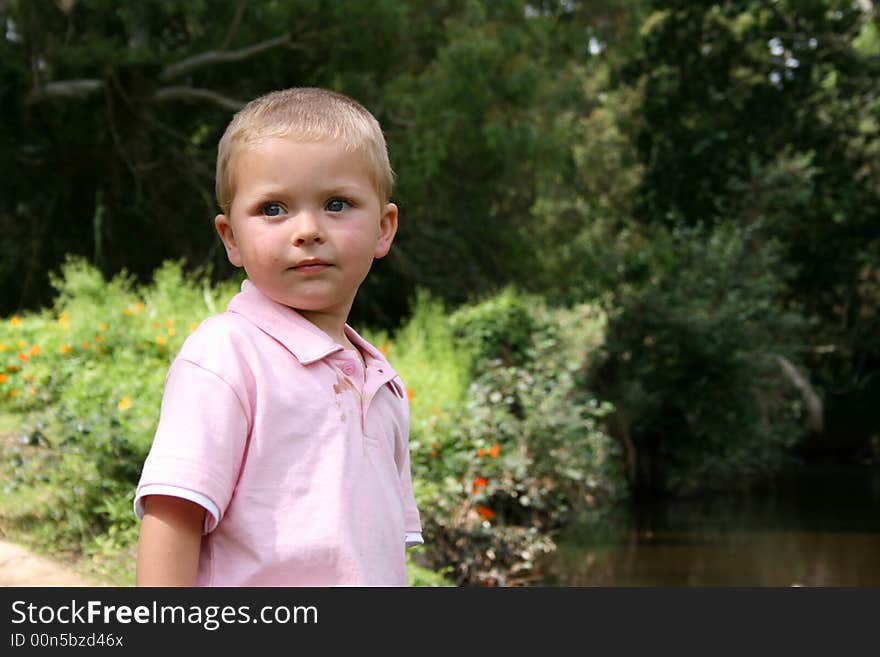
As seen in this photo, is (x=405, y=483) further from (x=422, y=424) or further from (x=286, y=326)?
(x=422, y=424)

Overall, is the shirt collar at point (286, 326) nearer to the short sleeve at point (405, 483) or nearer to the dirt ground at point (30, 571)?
the short sleeve at point (405, 483)

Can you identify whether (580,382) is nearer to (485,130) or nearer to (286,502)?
(485,130)

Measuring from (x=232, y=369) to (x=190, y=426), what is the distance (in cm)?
10

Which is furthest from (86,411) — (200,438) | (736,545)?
(736,545)

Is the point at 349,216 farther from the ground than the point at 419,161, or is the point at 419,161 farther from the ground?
the point at 419,161

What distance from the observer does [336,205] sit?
1.71m

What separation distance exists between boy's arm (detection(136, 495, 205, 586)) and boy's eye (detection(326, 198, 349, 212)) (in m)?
0.47

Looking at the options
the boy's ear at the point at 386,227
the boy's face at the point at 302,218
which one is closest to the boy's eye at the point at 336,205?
the boy's face at the point at 302,218

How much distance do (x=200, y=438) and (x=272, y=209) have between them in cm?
36

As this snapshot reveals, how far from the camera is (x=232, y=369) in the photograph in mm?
1579

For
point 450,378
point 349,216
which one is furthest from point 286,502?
point 450,378

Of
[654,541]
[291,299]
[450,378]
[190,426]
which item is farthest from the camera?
[654,541]

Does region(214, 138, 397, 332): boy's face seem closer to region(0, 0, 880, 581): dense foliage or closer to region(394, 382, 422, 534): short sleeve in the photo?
region(394, 382, 422, 534): short sleeve

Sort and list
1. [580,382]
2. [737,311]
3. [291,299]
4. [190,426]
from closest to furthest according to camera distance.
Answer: [190,426], [291,299], [580,382], [737,311]
